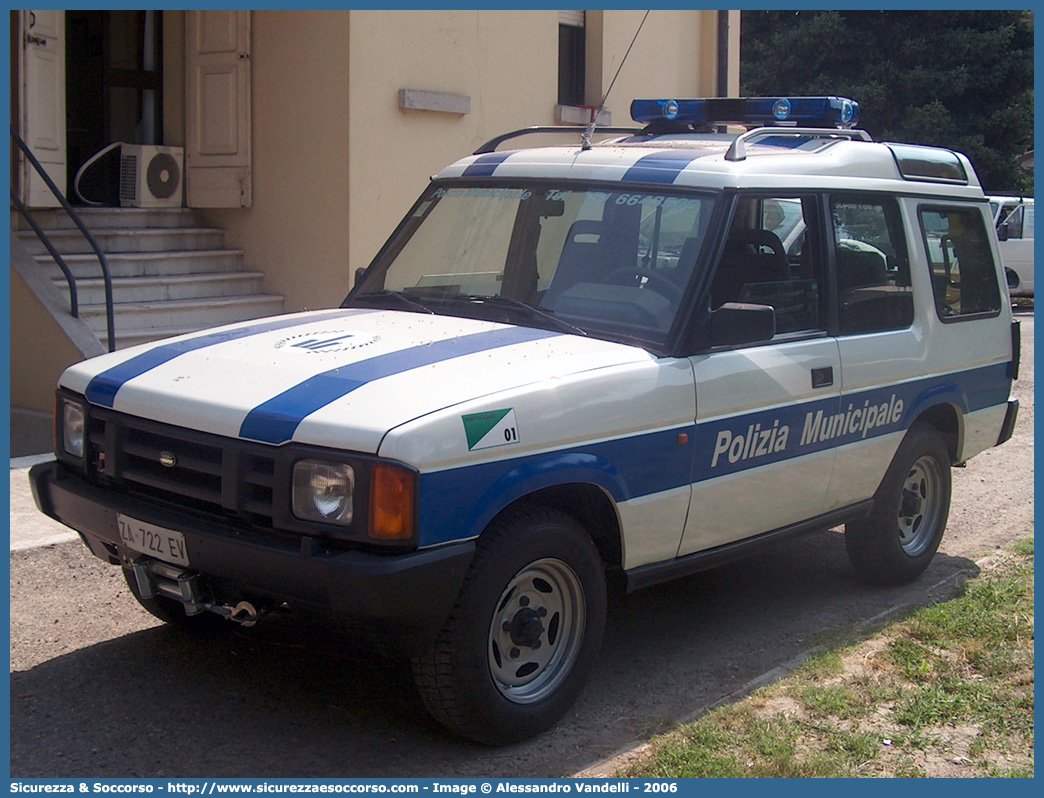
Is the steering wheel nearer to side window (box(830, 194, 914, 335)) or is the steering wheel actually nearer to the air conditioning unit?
side window (box(830, 194, 914, 335))

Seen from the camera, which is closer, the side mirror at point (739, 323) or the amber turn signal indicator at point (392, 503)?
the amber turn signal indicator at point (392, 503)

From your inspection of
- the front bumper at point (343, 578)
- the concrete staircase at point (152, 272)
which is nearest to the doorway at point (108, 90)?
the concrete staircase at point (152, 272)

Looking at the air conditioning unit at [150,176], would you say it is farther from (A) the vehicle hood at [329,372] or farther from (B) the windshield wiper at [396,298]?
(A) the vehicle hood at [329,372]

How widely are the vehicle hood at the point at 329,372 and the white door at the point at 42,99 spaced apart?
5.39 metres

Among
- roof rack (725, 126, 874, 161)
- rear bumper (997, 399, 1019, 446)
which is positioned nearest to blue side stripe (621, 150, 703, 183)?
roof rack (725, 126, 874, 161)

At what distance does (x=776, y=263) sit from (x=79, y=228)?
591cm

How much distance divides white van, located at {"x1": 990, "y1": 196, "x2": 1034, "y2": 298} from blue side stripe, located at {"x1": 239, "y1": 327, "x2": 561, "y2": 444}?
63.1 ft

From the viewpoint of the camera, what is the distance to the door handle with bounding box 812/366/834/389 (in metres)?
4.95

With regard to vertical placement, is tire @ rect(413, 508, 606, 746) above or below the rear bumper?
below

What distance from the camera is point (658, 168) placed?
16.0 ft

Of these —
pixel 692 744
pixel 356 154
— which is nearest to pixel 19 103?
pixel 356 154

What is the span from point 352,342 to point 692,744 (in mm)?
1865

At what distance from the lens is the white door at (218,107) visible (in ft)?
34.0

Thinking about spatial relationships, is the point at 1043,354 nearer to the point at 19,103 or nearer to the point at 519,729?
the point at 519,729
